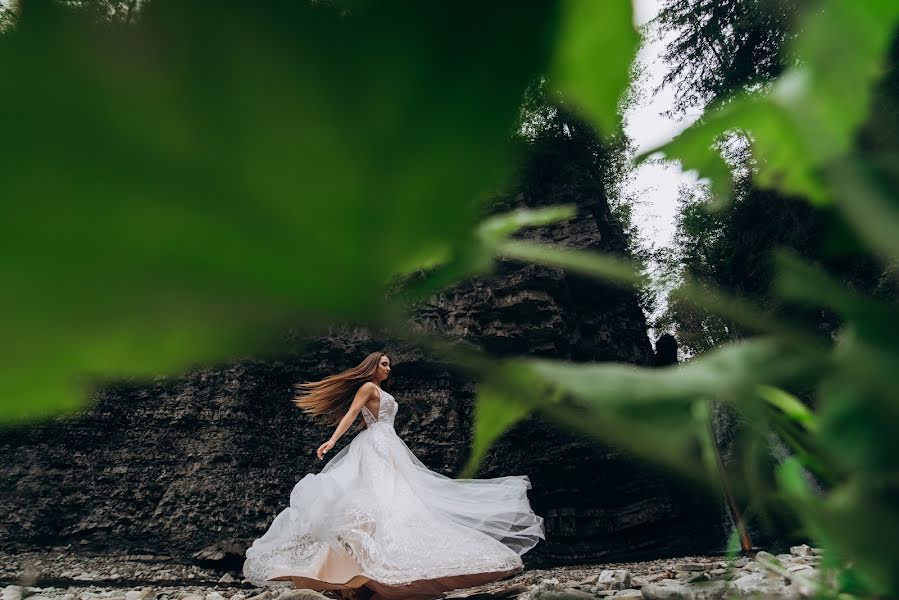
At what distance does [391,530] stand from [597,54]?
1.70 m

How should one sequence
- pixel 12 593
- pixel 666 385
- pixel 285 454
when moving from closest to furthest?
pixel 666 385, pixel 12 593, pixel 285 454

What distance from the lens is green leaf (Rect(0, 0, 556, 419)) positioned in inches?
2.9

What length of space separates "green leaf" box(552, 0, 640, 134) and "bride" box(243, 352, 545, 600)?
5.15 feet

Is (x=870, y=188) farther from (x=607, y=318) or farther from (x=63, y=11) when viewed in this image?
(x=607, y=318)

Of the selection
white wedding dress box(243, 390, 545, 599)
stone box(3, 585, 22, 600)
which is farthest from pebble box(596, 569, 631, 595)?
stone box(3, 585, 22, 600)

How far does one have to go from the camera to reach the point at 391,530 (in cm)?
158

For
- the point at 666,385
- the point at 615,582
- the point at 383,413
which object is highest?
the point at 383,413

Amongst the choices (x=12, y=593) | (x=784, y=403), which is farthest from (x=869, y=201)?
(x=12, y=593)

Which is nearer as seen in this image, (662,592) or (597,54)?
(597,54)

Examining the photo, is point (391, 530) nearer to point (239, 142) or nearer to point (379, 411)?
point (379, 411)

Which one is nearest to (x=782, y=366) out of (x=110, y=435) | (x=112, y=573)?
(x=112, y=573)

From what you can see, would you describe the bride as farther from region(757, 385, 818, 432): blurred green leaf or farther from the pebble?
region(757, 385, 818, 432): blurred green leaf

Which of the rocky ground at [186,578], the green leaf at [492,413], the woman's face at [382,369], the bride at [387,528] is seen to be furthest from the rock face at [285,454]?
the green leaf at [492,413]

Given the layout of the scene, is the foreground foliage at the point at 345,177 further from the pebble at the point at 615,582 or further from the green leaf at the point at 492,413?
the pebble at the point at 615,582
